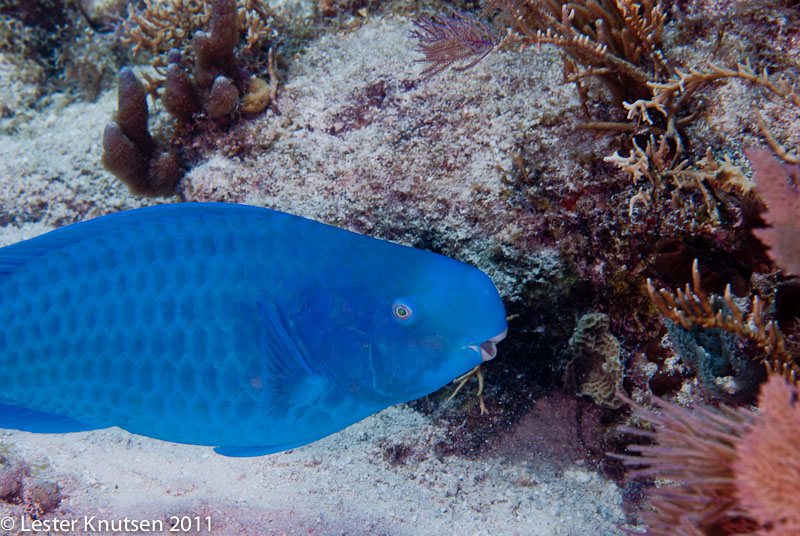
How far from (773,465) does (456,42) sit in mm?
2572

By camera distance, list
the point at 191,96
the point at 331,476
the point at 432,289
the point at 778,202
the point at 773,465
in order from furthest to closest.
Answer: the point at 191,96, the point at 331,476, the point at 432,289, the point at 778,202, the point at 773,465

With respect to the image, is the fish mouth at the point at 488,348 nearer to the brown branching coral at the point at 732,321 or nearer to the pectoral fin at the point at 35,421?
the brown branching coral at the point at 732,321

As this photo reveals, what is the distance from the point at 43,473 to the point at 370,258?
226cm

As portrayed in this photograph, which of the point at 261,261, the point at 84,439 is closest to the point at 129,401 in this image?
the point at 261,261

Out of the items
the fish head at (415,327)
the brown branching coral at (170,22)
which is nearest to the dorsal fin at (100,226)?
the fish head at (415,327)

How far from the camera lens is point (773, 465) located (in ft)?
4.22

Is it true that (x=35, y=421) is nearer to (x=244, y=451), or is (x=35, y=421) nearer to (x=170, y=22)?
(x=244, y=451)

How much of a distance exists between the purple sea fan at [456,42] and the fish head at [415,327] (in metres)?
1.55

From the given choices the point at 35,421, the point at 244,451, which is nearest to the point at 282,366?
the point at 244,451

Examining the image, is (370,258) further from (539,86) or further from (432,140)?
(539,86)

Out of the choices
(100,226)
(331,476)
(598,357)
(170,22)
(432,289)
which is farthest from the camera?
(170,22)

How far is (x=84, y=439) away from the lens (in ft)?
9.68

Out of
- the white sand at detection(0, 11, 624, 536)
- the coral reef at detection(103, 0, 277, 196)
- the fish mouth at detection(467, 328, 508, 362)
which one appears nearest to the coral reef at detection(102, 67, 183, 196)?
the coral reef at detection(103, 0, 277, 196)

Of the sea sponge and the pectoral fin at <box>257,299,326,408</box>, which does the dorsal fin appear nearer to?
the pectoral fin at <box>257,299,326,408</box>
